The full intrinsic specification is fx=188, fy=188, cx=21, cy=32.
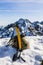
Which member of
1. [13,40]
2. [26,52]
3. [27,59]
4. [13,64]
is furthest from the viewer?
[13,40]

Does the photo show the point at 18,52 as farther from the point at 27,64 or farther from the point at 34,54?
the point at 27,64

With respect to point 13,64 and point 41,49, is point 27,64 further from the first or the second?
point 41,49

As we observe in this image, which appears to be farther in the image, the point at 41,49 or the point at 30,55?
the point at 41,49

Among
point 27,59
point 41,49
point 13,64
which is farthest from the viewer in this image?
point 41,49

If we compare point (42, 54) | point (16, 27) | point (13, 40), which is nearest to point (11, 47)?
point (13, 40)

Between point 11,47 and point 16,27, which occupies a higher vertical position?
point 16,27

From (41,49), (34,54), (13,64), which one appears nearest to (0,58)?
(13,64)

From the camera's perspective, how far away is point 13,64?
8.17 m

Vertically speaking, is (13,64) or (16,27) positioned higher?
(16,27)

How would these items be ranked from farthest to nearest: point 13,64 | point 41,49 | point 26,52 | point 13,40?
1. point 13,40
2. point 41,49
3. point 26,52
4. point 13,64

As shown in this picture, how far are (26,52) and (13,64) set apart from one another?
1.57 m

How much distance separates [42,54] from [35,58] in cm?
54

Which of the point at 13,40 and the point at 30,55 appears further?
the point at 13,40

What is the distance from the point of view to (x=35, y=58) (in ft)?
28.8
